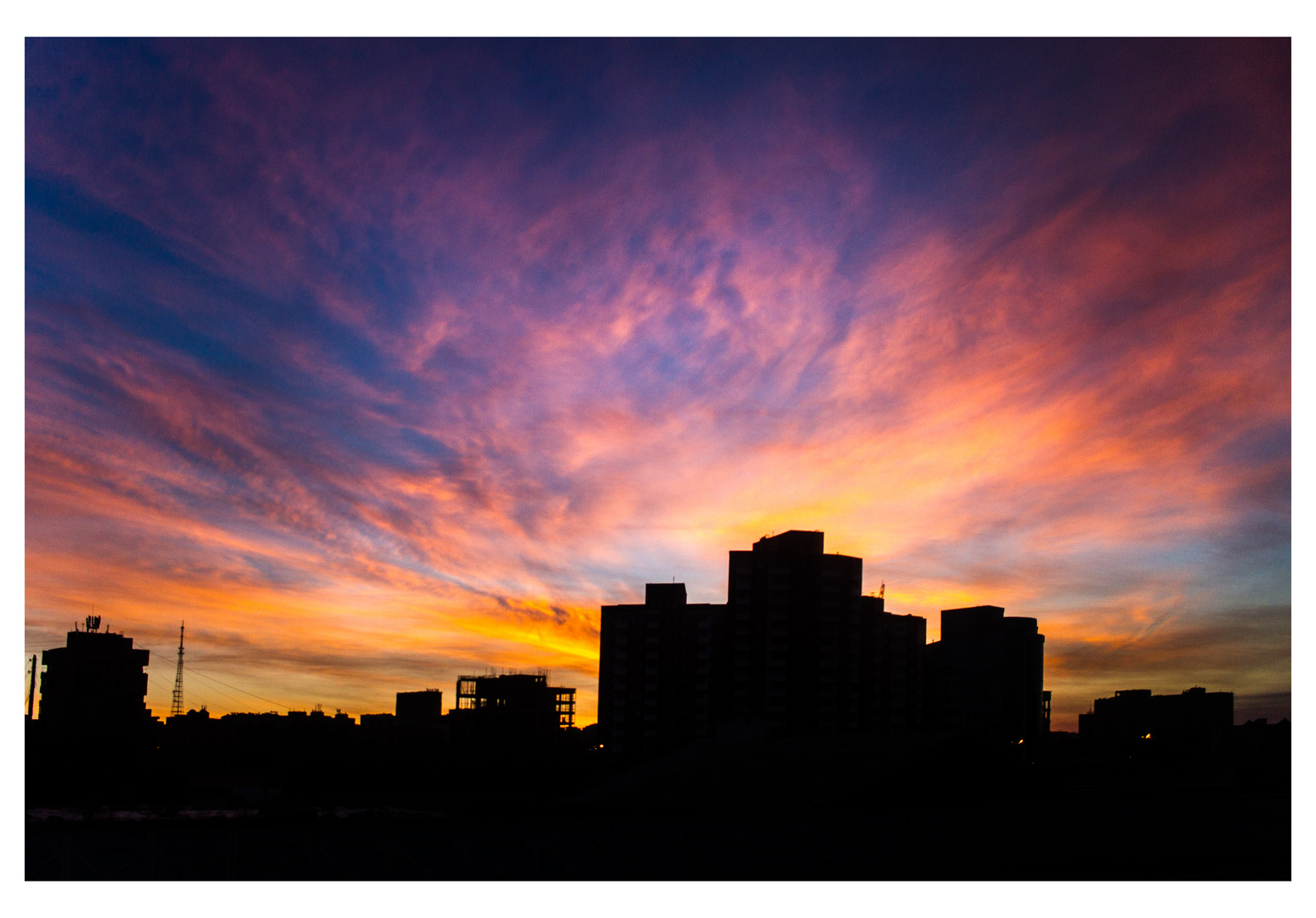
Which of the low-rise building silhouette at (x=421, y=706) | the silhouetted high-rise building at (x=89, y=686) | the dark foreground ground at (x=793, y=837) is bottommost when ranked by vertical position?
the low-rise building silhouette at (x=421, y=706)

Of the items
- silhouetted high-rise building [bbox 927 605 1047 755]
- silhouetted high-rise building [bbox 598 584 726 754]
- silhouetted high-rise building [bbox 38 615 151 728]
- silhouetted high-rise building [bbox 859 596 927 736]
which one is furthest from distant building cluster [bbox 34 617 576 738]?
silhouetted high-rise building [bbox 927 605 1047 755]

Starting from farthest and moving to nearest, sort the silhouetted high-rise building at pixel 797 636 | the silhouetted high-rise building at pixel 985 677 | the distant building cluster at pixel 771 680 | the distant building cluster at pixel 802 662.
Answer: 1. the silhouetted high-rise building at pixel 985 677
2. the distant building cluster at pixel 802 662
3. the silhouetted high-rise building at pixel 797 636
4. the distant building cluster at pixel 771 680

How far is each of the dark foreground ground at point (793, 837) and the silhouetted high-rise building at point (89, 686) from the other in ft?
280

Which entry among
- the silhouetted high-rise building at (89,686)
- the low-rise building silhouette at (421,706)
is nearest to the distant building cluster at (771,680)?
the silhouetted high-rise building at (89,686)

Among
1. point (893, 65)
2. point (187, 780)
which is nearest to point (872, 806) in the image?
point (893, 65)

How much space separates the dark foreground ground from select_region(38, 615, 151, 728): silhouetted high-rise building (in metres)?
85.3

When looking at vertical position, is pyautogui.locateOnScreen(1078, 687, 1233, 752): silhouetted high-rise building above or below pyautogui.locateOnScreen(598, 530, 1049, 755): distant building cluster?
below

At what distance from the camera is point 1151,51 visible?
21.5m

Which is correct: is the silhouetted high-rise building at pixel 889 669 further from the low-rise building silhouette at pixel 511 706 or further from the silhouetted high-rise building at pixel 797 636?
the low-rise building silhouette at pixel 511 706

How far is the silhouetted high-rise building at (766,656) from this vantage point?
112562 millimetres

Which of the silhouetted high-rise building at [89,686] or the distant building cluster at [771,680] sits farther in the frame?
the distant building cluster at [771,680]

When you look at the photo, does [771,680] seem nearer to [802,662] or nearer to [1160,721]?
[802,662]

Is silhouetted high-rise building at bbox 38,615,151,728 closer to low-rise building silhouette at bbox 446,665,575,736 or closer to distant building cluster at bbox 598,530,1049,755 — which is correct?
low-rise building silhouette at bbox 446,665,575,736

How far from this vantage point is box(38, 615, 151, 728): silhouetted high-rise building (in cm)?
10431
